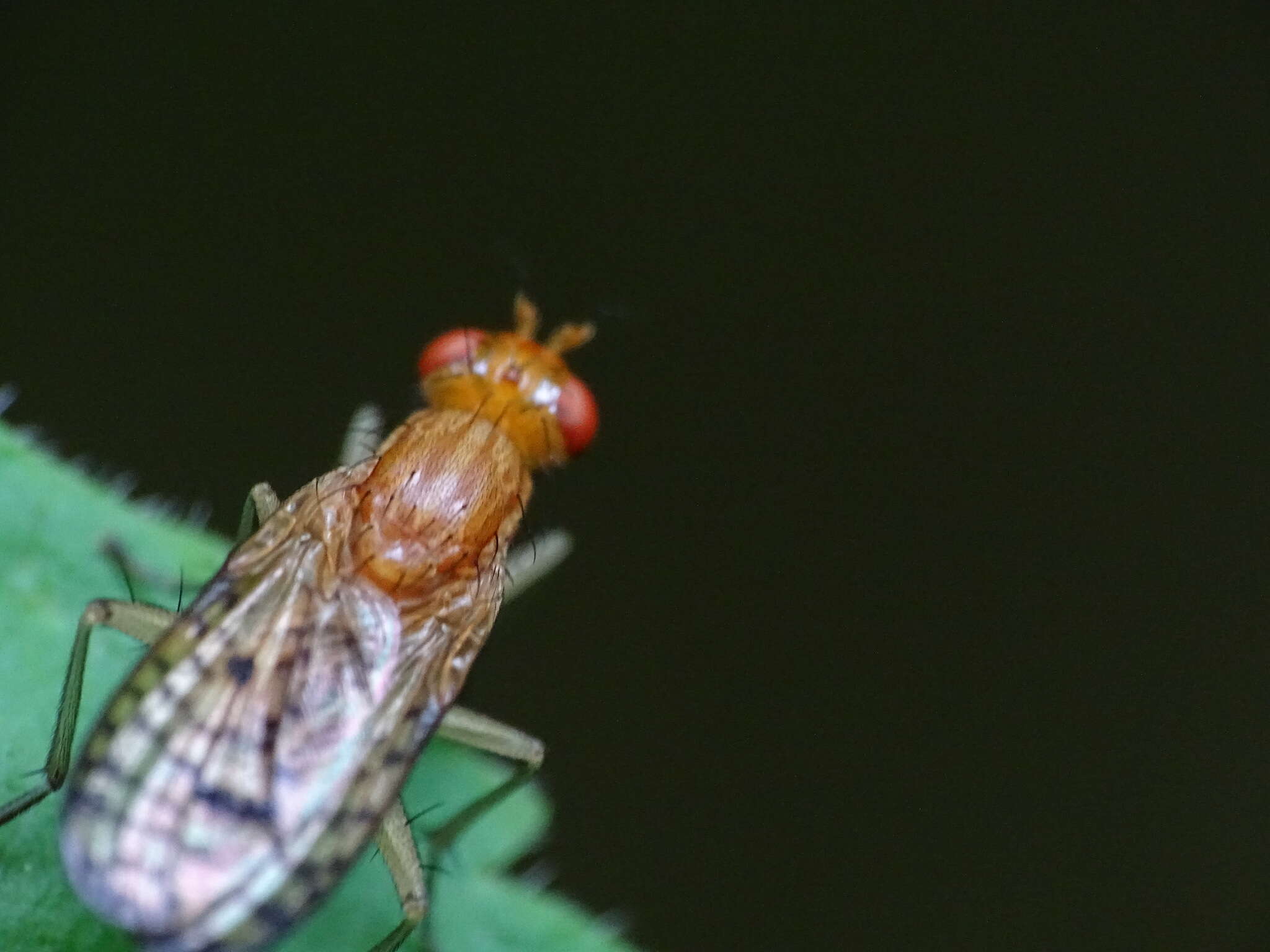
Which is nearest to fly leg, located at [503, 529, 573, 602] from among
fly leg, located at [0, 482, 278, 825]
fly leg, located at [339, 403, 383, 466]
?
fly leg, located at [339, 403, 383, 466]

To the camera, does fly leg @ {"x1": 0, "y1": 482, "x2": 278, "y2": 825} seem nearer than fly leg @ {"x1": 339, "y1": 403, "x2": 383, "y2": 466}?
Yes

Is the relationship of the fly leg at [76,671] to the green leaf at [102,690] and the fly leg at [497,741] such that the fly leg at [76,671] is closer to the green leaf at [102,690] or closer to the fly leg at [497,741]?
the green leaf at [102,690]

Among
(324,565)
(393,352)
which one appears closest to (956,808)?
(393,352)

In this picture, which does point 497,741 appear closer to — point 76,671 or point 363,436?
point 363,436

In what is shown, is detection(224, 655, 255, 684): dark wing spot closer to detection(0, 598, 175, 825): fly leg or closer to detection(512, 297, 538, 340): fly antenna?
detection(0, 598, 175, 825): fly leg

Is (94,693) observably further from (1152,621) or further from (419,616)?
(1152,621)

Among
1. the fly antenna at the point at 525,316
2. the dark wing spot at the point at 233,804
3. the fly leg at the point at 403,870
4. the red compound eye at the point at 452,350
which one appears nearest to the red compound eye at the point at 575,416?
the red compound eye at the point at 452,350
